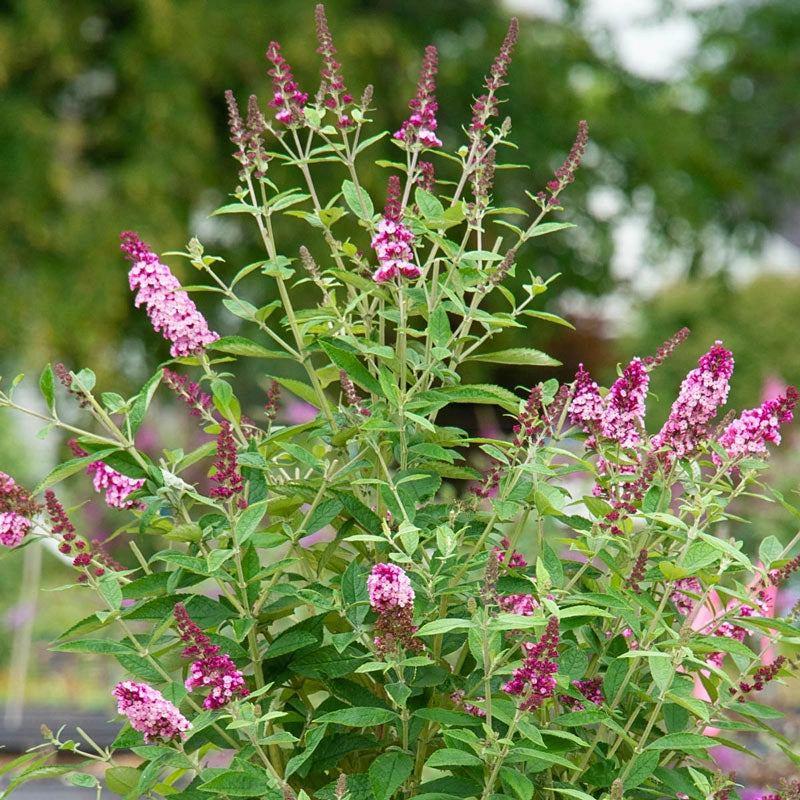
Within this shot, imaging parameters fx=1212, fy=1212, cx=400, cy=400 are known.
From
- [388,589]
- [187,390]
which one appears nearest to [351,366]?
[187,390]

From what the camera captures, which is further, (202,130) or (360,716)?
(202,130)

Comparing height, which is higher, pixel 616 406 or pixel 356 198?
pixel 356 198

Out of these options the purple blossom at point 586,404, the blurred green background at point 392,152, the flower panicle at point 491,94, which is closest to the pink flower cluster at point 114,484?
the purple blossom at point 586,404

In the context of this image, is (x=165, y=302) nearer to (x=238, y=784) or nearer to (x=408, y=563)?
(x=408, y=563)

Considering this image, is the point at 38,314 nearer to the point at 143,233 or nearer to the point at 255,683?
the point at 143,233

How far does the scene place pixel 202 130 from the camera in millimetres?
11750

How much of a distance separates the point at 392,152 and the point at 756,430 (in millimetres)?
11427

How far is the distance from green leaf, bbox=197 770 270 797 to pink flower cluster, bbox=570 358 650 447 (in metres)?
0.72

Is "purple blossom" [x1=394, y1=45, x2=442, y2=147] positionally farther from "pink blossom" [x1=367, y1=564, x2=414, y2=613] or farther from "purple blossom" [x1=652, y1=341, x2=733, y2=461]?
"pink blossom" [x1=367, y1=564, x2=414, y2=613]

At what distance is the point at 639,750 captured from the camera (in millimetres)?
1776

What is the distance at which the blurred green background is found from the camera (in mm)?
11289

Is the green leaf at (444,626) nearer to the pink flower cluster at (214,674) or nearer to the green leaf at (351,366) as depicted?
the pink flower cluster at (214,674)

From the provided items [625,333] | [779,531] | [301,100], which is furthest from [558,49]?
[301,100]

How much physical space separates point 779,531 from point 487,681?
22.3 feet
